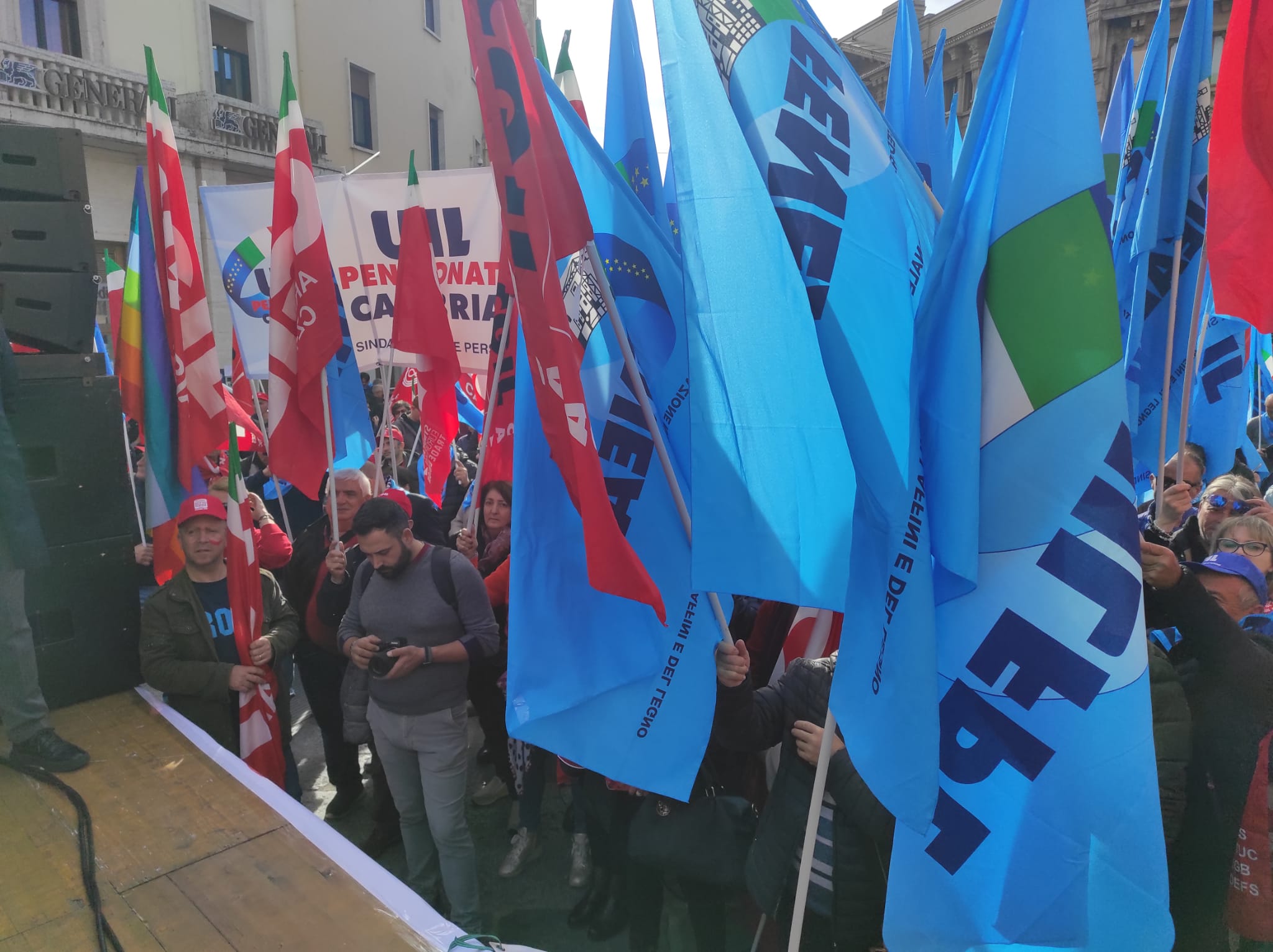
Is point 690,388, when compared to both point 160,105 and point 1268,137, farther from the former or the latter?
point 160,105

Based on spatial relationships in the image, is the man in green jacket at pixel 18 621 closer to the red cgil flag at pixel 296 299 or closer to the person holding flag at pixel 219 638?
the person holding flag at pixel 219 638

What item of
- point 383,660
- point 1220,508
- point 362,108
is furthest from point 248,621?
point 362,108

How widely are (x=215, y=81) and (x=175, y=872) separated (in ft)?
64.1

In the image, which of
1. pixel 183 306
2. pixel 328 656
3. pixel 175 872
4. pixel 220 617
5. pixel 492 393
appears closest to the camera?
pixel 175 872

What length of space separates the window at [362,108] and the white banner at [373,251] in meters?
18.2

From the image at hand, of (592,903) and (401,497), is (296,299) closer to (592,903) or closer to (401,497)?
(401,497)

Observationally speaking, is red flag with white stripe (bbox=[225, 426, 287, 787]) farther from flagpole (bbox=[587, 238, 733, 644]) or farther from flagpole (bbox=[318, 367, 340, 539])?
flagpole (bbox=[587, 238, 733, 644])

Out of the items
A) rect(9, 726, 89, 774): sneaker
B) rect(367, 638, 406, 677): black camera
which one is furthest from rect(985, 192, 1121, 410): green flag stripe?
rect(9, 726, 89, 774): sneaker

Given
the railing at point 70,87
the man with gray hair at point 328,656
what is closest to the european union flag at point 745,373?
the man with gray hair at point 328,656

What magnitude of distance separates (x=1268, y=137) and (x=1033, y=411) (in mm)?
2179

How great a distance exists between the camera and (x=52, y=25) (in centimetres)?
1521

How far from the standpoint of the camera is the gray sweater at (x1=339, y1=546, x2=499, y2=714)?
11.4ft

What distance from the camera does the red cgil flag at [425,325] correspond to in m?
4.63

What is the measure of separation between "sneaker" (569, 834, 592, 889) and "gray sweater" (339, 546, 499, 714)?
993mm
